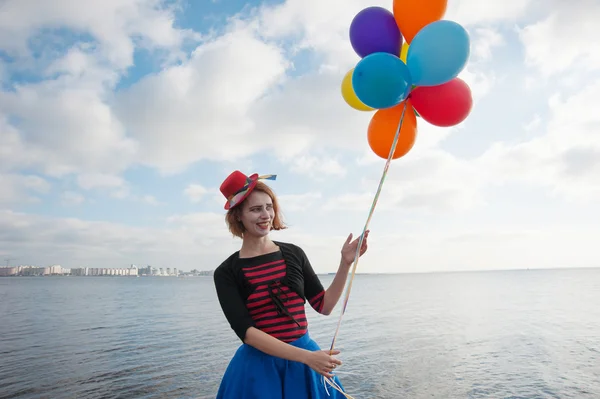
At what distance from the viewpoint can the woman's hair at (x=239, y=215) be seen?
108 inches

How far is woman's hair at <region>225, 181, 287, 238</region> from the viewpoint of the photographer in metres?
2.75

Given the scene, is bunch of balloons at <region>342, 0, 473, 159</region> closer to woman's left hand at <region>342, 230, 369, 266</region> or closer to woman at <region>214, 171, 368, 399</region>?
woman's left hand at <region>342, 230, 369, 266</region>

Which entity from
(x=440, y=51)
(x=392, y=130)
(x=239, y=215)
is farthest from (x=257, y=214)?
(x=440, y=51)

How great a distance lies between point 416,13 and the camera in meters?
2.82

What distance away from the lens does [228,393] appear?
7.86 ft

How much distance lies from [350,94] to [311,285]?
5.23ft

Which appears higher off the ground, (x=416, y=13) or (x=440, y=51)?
(x=416, y=13)

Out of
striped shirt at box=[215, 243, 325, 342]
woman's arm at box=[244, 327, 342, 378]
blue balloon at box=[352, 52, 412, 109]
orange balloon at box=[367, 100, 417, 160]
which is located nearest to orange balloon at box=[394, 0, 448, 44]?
blue balloon at box=[352, 52, 412, 109]

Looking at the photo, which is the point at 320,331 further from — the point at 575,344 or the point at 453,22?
the point at 453,22

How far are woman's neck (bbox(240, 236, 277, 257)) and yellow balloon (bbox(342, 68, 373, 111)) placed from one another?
138 cm

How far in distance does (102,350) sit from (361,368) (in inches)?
335

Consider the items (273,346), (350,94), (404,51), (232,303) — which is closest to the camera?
(273,346)

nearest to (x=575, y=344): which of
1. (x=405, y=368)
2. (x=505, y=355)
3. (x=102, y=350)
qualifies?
(x=505, y=355)

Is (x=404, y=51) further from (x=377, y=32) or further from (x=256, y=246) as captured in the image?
(x=256, y=246)
